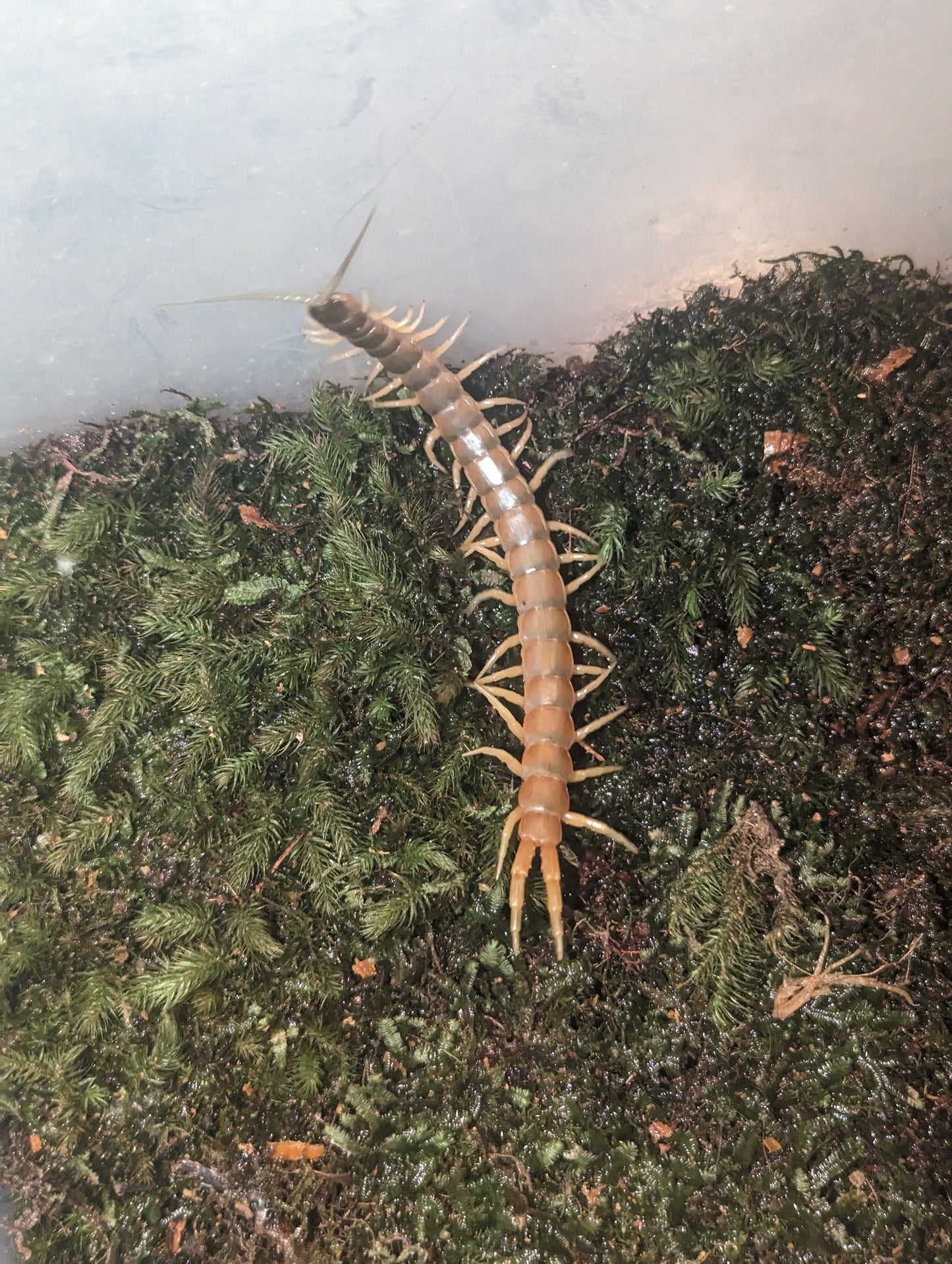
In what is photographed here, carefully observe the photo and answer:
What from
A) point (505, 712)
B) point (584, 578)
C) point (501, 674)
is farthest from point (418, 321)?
point (505, 712)

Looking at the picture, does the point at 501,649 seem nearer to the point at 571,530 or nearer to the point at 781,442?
the point at 571,530

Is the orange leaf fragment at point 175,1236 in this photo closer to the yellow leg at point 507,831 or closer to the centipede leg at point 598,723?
the yellow leg at point 507,831

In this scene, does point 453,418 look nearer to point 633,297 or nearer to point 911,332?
point 633,297

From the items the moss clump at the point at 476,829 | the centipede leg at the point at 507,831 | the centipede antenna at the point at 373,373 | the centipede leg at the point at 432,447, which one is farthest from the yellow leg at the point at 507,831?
the centipede antenna at the point at 373,373

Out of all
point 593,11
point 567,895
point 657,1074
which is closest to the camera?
point 657,1074

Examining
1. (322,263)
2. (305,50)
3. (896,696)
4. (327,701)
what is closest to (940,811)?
(896,696)

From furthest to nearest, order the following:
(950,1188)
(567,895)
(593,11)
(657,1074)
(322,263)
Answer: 1. (322,263)
2. (593,11)
3. (567,895)
4. (657,1074)
5. (950,1188)

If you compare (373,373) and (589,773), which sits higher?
(373,373)
